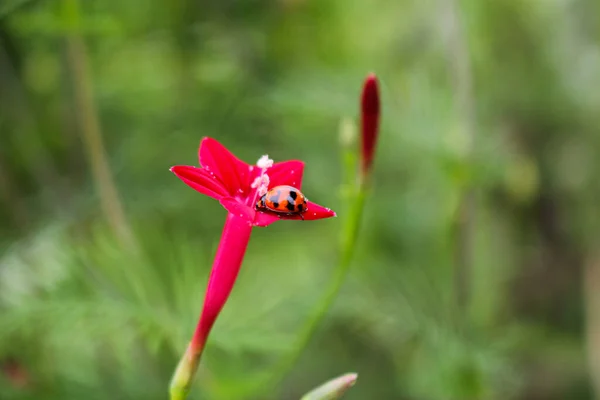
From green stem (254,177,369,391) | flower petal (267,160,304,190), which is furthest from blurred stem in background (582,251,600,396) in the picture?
flower petal (267,160,304,190)

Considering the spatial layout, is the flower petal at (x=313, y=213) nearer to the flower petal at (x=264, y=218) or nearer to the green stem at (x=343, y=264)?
the flower petal at (x=264, y=218)

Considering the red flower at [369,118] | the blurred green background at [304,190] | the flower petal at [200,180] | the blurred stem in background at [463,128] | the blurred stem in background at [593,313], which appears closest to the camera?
the flower petal at [200,180]

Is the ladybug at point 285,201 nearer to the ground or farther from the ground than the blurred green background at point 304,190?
nearer to the ground

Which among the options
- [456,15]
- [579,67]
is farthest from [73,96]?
[579,67]

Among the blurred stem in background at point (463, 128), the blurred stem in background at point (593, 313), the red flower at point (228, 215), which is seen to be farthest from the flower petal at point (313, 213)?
the blurred stem in background at point (593, 313)

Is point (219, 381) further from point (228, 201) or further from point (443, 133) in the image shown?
point (443, 133)

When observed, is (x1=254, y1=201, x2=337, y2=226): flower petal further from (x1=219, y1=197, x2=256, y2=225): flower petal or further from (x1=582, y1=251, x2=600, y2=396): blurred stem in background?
(x1=582, y1=251, x2=600, y2=396): blurred stem in background
